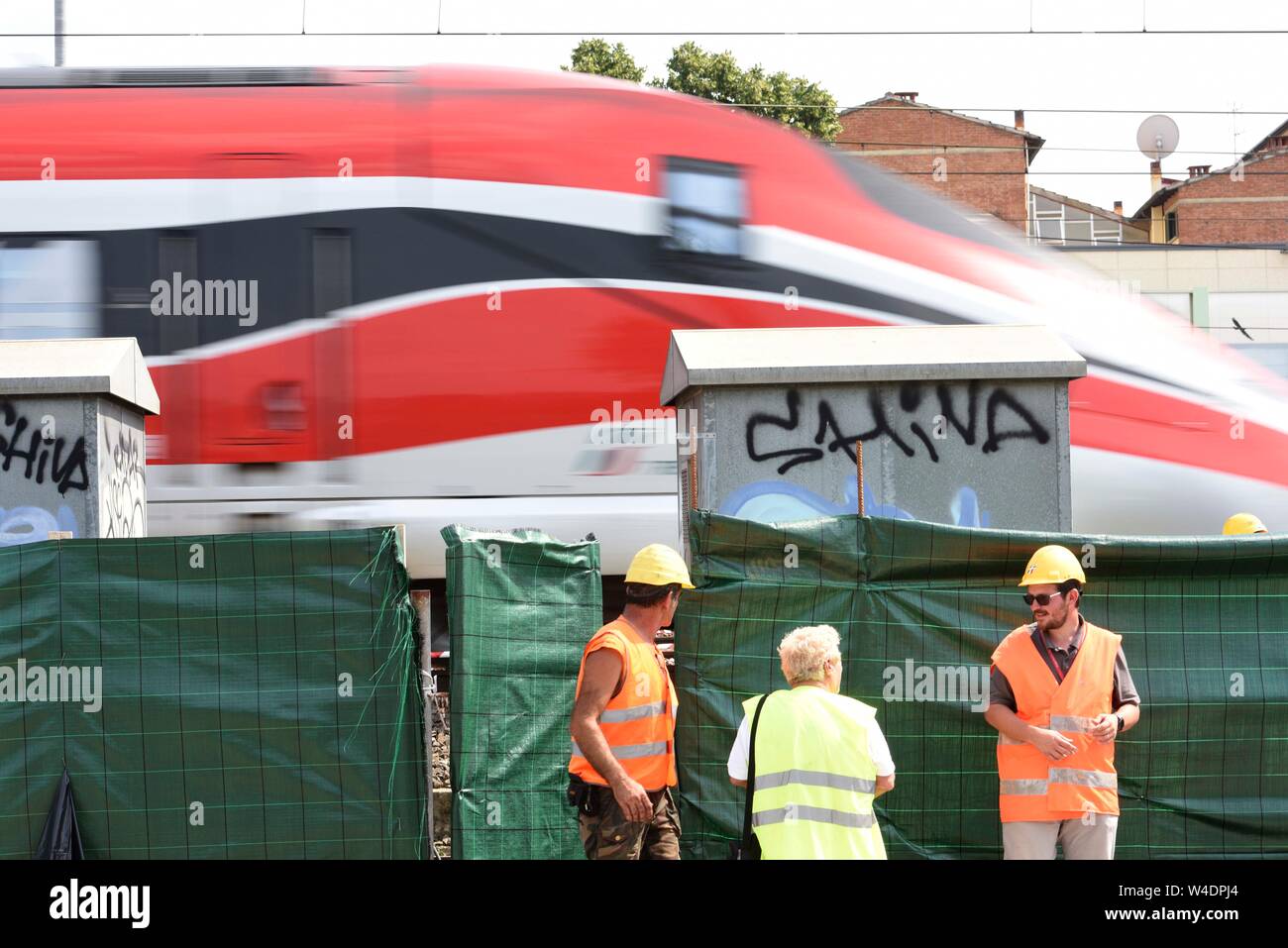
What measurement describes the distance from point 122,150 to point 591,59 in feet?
90.7

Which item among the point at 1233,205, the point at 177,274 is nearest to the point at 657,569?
the point at 177,274

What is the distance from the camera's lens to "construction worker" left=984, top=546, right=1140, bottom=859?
5.67 m

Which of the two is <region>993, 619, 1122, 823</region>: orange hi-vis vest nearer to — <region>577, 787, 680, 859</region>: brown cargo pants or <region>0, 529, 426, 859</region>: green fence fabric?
<region>577, 787, 680, 859</region>: brown cargo pants

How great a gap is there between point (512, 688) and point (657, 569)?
110 cm

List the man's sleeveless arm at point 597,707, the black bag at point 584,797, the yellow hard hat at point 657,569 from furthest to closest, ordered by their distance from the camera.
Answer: the yellow hard hat at point 657,569 → the black bag at point 584,797 → the man's sleeveless arm at point 597,707

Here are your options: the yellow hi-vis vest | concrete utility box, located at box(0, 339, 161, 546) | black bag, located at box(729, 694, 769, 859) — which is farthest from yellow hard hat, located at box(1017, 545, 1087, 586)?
concrete utility box, located at box(0, 339, 161, 546)

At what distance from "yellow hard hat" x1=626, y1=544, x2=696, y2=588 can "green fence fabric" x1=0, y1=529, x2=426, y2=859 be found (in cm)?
122

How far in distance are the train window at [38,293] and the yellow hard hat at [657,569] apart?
5.12m

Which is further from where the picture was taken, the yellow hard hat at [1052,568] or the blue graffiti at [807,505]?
the blue graffiti at [807,505]

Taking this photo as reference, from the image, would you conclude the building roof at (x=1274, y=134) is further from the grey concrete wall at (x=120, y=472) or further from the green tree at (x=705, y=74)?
the grey concrete wall at (x=120, y=472)

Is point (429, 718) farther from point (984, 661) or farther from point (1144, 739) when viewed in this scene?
point (1144, 739)

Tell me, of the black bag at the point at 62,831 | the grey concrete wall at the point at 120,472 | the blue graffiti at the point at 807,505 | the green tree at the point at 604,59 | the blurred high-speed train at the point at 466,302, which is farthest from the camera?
the green tree at the point at 604,59

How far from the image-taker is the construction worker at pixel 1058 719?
5.67 metres

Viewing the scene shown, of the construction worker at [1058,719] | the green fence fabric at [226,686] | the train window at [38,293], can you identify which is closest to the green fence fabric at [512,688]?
the green fence fabric at [226,686]
